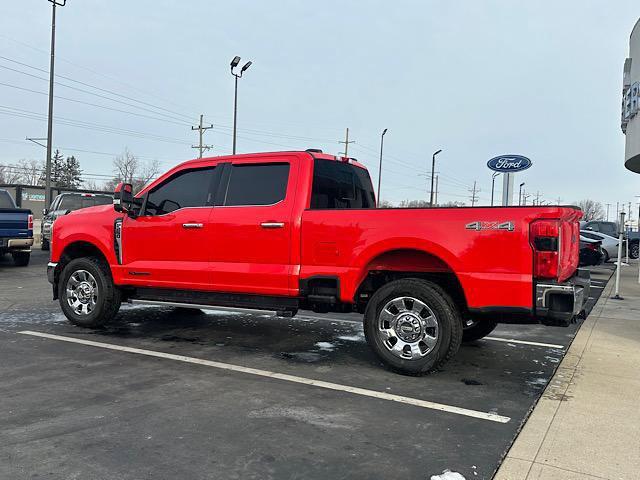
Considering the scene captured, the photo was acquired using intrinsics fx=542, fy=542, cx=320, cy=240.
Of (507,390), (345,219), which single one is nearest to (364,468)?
(507,390)

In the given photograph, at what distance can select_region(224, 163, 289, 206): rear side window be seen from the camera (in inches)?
225

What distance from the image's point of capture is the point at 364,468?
3.14 meters

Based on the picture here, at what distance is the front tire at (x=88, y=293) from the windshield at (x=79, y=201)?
10.2 m

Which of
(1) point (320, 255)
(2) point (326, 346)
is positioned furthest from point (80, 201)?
(1) point (320, 255)

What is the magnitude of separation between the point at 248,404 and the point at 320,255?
1728mm

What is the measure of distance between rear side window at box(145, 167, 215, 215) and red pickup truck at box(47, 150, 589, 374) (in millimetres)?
14

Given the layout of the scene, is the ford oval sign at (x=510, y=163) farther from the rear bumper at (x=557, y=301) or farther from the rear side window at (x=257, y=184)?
the rear bumper at (x=557, y=301)

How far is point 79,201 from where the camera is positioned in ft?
55.0

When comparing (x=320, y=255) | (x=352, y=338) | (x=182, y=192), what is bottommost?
(x=352, y=338)

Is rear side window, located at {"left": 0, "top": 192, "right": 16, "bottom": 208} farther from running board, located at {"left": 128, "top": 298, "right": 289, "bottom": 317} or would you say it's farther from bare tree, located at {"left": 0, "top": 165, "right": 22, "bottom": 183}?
bare tree, located at {"left": 0, "top": 165, "right": 22, "bottom": 183}

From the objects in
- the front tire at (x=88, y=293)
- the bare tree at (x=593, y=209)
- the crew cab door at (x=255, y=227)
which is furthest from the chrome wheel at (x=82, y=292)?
the bare tree at (x=593, y=209)

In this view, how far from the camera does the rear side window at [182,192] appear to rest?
243 inches

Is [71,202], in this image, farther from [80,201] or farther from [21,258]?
[21,258]

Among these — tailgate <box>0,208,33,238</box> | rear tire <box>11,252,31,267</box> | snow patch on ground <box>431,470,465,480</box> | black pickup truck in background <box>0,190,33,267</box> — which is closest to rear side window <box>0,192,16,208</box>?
black pickup truck in background <box>0,190,33,267</box>
